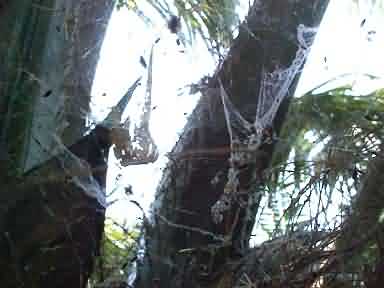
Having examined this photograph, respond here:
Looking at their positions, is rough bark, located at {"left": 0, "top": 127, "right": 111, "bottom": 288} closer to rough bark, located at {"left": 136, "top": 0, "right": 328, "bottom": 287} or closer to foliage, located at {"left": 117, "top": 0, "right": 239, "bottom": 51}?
rough bark, located at {"left": 136, "top": 0, "right": 328, "bottom": 287}

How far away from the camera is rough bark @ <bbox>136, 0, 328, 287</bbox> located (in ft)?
3.71

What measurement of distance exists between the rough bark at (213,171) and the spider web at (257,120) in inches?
0.6

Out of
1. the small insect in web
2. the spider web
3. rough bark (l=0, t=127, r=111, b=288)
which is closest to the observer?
rough bark (l=0, t=127, r=111, b=288)

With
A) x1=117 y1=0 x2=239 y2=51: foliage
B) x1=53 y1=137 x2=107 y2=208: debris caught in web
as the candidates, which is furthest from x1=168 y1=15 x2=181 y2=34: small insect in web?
x1=53 y1=137 x2=107 y2=208: debris caught in web

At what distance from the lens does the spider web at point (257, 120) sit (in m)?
1.15

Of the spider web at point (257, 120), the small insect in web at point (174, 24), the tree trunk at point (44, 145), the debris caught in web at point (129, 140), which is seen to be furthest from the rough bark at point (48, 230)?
the small insect in web at point (174, 24)

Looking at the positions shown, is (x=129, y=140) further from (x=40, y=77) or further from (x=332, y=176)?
(x=332, y=176)

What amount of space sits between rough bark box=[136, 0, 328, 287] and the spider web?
0.05 ft

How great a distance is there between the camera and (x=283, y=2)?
1.30 metres

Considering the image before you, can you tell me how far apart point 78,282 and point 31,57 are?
1.27 feet

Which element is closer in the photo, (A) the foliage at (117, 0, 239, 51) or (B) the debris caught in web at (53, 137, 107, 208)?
(B) the debris caught in web at (53, 137, 107, 208)

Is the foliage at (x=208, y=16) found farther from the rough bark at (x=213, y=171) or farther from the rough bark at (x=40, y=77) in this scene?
the rough bark at (x=40, y=77)

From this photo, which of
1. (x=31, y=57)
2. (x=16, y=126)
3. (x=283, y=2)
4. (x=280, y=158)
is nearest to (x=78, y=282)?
(x=16, y=126)

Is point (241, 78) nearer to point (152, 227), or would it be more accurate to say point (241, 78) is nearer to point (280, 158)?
point (280, 158)
